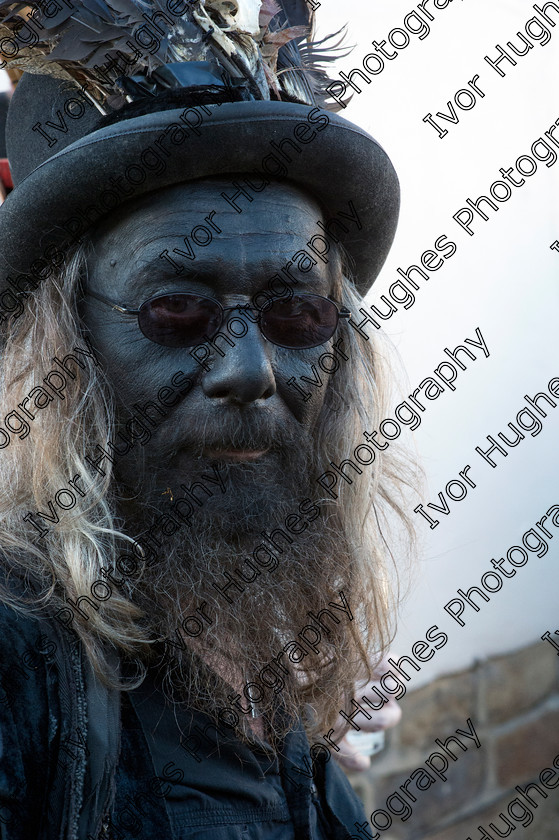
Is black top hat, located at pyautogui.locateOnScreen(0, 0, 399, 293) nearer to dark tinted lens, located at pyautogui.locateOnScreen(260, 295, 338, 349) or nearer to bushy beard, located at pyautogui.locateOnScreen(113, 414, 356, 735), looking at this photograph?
dark tinted lens, located at pyautogui.locateOnScreen(260, 295, 338, 349)

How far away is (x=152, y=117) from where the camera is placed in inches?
62.7

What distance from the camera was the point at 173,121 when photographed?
1575mm

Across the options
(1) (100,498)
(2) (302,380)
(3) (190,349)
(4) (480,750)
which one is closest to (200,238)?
(3) (190,349)

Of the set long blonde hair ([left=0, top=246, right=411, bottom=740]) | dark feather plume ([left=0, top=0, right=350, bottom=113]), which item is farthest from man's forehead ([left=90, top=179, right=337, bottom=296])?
dark feather plume ([left=0, top=0, right=350, bottom=113])

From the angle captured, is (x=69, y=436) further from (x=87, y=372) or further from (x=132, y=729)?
(x=132, y=729)

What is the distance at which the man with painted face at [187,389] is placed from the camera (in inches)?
60.5

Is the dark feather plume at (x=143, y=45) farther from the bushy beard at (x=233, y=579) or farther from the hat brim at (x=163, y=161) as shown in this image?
the bushy beard at (x=233, y=579)

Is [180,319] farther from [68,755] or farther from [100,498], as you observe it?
[68,755]

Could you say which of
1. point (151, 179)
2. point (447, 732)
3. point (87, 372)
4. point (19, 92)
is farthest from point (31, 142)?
point (447, 732)

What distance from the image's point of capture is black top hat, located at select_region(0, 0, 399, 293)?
160cm

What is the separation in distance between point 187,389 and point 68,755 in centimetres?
70

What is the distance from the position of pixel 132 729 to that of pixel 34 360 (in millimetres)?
777

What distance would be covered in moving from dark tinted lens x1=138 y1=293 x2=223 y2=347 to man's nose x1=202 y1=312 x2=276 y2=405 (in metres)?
0.03

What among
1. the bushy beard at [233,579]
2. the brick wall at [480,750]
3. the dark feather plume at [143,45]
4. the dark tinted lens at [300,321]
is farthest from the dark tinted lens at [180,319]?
the brick wall at [480,750]
